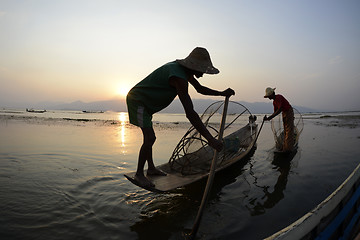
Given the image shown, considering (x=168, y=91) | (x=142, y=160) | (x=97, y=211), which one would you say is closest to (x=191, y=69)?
(x=168, y=91)

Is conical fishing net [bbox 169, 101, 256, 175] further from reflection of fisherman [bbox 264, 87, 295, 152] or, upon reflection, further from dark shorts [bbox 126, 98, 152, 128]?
reflection of fisherman [bbox 264, 87, 295, 152]

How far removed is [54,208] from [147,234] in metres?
1.45

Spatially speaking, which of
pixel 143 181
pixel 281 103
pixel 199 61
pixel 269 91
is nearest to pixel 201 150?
pixel 143 181

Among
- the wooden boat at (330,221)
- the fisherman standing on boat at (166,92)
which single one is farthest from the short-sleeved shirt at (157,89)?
the wooden boat at (330,221)

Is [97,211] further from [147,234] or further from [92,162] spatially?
[92,162]

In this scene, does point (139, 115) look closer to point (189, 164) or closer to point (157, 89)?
point (157, 89)

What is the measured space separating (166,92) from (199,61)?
1.87 ft

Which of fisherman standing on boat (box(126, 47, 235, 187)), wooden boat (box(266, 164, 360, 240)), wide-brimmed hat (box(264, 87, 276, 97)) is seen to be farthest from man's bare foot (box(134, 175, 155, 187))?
wide-brimmed hat (box(264, 87, 276, 97))

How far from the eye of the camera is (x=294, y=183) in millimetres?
3951

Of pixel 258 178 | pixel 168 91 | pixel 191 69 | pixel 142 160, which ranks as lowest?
pixel 258 178

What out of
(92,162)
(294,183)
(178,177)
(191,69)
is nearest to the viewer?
(191,69)

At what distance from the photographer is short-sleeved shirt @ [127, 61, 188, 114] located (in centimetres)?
246

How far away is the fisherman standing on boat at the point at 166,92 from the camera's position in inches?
90.0

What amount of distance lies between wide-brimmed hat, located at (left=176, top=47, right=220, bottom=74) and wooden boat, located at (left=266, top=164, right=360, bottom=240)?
1.78 m
